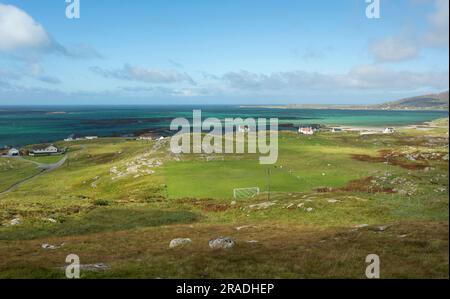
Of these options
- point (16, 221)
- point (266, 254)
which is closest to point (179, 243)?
point (266, 254)

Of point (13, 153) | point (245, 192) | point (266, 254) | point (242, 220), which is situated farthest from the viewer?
point (13, 153)

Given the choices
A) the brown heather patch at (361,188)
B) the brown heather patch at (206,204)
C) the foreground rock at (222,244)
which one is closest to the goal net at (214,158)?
the brown heather patch at (206,204)

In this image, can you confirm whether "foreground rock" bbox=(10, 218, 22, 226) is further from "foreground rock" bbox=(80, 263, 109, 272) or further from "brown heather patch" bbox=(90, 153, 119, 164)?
"brown heather patch" bbox=(90, 153, 119, 164)

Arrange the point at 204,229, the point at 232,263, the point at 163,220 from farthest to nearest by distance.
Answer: the point at 163,220 < the point at 204,229 < the point at 232,263

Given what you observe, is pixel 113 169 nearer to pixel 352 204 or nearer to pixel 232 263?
pixel 352 204

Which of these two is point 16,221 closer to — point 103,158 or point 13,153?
point 103,158

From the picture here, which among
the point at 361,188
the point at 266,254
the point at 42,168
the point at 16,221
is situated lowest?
the point at 42,168
